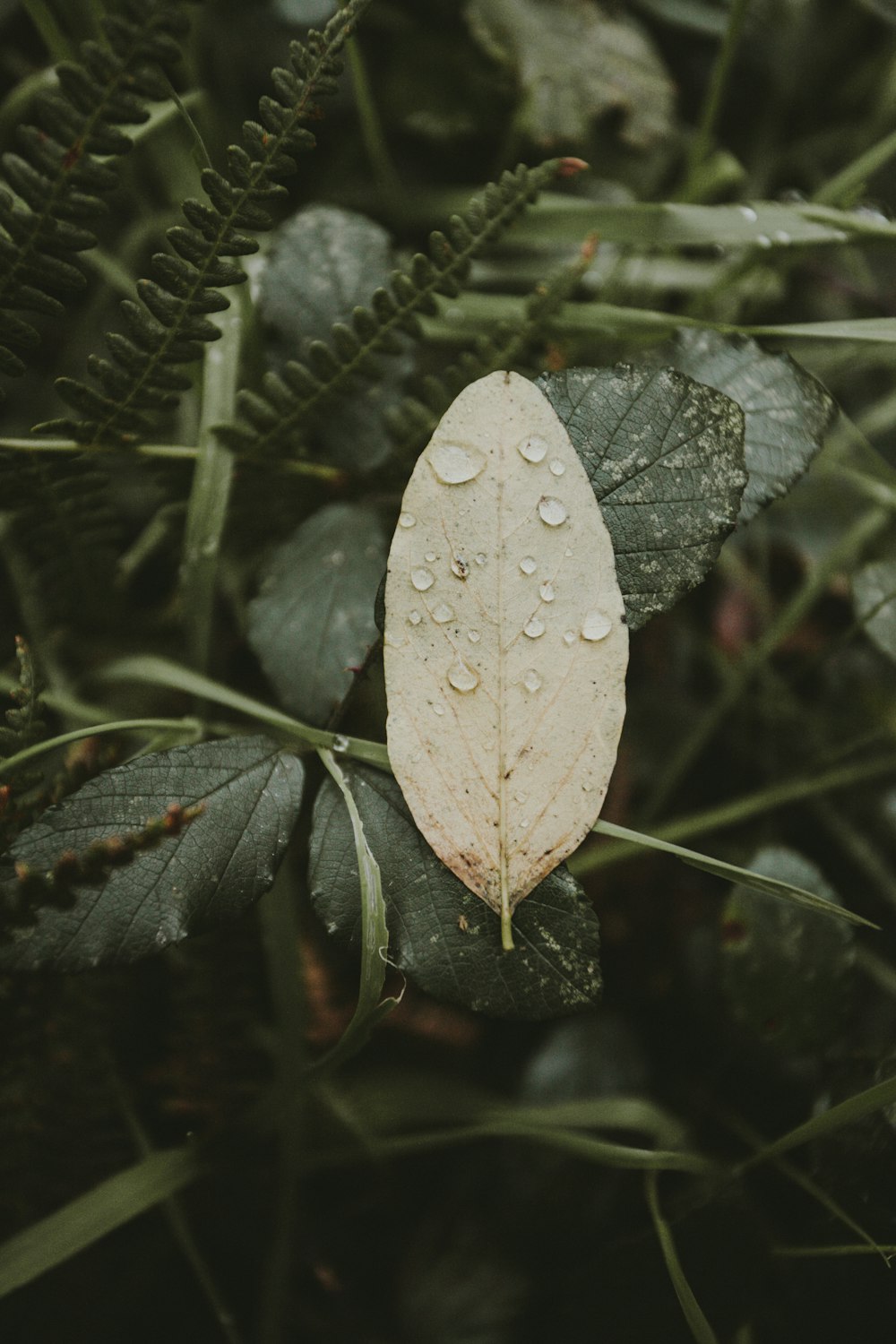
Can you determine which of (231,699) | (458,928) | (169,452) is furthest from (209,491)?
(458,928)

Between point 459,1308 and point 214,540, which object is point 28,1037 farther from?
point 459,1308

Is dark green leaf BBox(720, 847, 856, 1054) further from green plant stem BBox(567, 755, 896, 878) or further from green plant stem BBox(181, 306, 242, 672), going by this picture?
green plant stem BBox(181, 306, 242, 672)

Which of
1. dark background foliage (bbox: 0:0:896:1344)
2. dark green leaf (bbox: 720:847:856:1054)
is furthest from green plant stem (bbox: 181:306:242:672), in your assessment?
dark green leaf (bbox: 720:847:856:1054)

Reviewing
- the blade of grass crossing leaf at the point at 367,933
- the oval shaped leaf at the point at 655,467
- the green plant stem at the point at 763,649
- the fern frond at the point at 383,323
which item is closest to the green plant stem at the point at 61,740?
the blade of grass crossing leaf at the point at 367,933

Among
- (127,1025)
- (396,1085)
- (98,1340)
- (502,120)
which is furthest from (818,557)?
(98,1340)

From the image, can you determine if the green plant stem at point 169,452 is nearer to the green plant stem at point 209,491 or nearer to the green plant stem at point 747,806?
the green plant stem at point 209,491

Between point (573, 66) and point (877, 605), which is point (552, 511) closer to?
point (877, 605)
